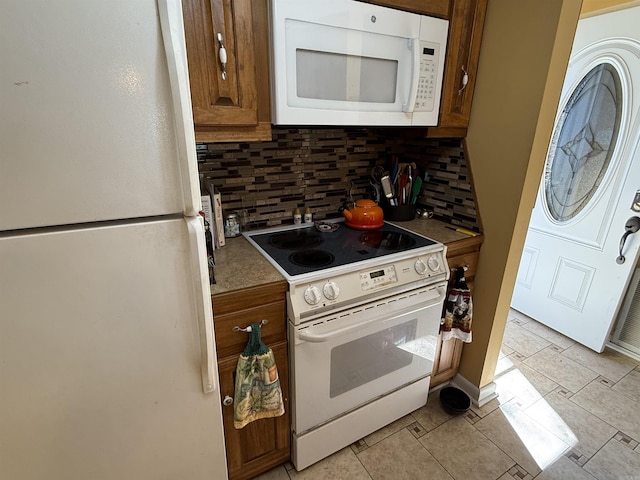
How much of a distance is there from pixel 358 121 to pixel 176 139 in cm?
80

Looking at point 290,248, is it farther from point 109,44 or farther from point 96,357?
point 109,44

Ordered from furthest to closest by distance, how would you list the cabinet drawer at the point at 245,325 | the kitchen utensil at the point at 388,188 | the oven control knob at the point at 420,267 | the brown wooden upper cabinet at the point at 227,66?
1. the kitchen utensil at the point at 388,188
2. the oven control knob at the point at 420,267
3. the cabinet drawer at the point at 245,325
4. the brown wooden upper cabinet at the point at 227,66

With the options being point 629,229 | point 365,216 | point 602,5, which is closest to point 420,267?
point 365,216

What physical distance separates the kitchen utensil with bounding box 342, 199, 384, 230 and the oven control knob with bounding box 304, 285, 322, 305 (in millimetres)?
611

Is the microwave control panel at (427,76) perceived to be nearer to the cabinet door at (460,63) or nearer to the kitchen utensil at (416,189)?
the cabinet door at (460,63)

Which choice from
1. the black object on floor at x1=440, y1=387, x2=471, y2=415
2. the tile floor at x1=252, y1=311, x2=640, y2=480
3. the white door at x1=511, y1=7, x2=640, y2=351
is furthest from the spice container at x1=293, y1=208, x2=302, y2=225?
the white door at x1=511, y1=7, x2=640, y2=351

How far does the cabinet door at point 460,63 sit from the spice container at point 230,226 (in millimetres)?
1021

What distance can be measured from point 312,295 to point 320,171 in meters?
0.84

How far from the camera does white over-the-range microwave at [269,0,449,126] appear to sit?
1120 millimetres

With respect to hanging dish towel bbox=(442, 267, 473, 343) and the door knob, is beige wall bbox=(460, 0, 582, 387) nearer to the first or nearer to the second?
hanging dish towel bbox=(442, 267, 473, 343)

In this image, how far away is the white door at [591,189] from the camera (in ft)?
6.27

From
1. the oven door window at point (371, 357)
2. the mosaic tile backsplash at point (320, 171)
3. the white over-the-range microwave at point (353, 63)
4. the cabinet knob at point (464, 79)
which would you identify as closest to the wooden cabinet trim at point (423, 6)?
the white over-the-range microwave at point (353, 63)

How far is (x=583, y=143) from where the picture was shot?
2.15m

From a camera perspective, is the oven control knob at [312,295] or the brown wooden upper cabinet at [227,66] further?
the oven control knob at [312,295]
